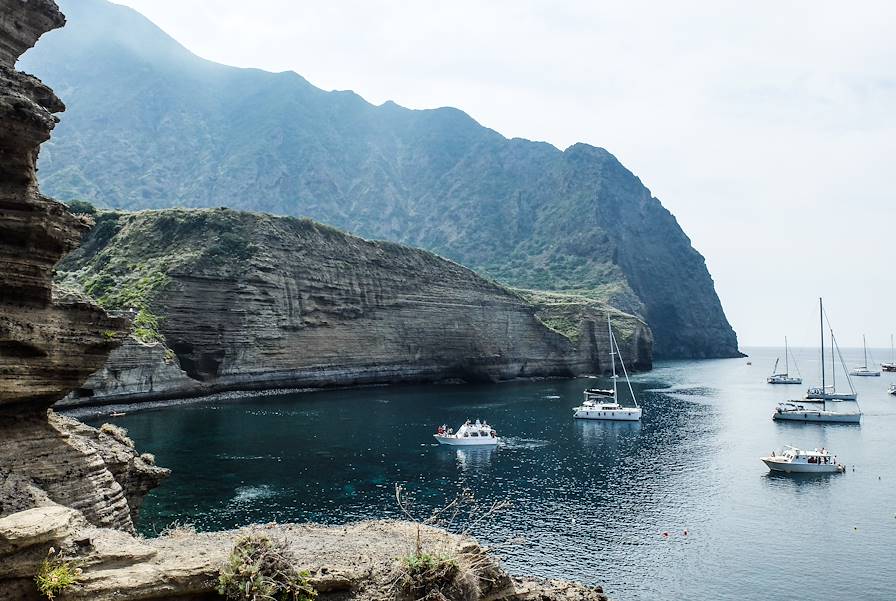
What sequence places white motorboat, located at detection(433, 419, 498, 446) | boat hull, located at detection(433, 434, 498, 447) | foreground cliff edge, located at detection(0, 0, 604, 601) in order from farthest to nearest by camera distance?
white motorboat, located at detection(433, 419, 498, 446) < boat hull, located at detection(433, 434, 498, 447) < foreground cliff edge, located at detection(0, 0, 604, 601)

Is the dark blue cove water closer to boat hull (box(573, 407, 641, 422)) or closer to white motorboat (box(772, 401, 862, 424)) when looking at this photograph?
white motorboat (box(772, 401, 862, 424))

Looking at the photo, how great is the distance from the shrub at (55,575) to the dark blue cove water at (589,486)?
25530mm

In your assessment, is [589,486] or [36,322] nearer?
[36,322]

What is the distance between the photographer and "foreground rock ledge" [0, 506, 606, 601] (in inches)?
495

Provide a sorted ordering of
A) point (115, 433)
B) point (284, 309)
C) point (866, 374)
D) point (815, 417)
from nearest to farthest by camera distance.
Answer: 1. point (115, 433)
2. point (815, 417)
3. point (284, 309)
4. point (866, 374)

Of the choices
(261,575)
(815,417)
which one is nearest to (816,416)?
(815,417)

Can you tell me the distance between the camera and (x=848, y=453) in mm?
68625

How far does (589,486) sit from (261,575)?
135 ft

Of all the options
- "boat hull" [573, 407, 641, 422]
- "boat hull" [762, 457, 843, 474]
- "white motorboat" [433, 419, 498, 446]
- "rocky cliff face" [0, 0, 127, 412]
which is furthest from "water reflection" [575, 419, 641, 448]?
"rocky cliff face" [0, 0, 127, 412]

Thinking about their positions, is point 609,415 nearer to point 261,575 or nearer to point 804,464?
point 804,464

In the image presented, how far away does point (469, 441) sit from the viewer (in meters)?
65.9

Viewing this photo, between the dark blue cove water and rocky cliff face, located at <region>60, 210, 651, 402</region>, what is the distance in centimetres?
1203

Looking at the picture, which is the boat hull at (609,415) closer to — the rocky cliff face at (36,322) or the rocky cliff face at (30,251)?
the rocky cliff face at (36,322)

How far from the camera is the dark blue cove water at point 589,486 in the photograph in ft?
116
